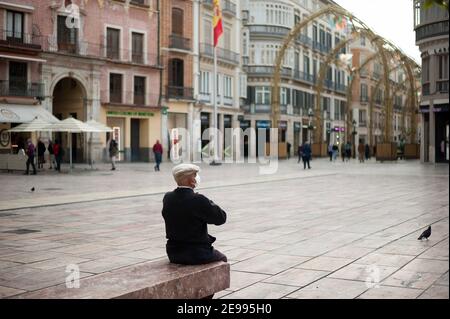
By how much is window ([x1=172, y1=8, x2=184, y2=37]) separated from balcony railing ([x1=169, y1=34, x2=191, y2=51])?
482 mm

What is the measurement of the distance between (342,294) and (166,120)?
3879 cm

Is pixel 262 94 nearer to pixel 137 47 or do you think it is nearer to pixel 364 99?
pixel 137 47

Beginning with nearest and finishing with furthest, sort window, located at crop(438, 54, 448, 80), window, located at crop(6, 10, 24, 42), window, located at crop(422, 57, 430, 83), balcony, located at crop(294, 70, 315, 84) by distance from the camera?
window, located at crop(6, 10, 24, 42)
window, located at crop(438, 54, 448, 80)
window, located at crop(422, 57, 430, 83)
balcony, located at crop(294, 70, 315, 84)

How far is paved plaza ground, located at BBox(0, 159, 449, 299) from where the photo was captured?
634 centimetres

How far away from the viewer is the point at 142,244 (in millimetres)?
8867

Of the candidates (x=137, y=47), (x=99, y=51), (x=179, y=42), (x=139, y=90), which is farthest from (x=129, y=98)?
(x=179, y=42)

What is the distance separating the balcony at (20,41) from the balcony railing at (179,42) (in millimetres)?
11539

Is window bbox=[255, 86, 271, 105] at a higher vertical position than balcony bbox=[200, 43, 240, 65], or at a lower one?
lower

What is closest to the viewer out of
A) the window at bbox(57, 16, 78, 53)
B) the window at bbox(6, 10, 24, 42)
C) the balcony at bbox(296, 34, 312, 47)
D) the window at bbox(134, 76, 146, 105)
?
the window at bbox(6, 10, 24, 42)

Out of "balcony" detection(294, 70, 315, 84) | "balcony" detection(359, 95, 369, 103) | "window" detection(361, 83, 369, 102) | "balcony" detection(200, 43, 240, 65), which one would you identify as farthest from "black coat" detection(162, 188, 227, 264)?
"window" detection(361, 83, 369, 102)

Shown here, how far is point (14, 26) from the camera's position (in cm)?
3378

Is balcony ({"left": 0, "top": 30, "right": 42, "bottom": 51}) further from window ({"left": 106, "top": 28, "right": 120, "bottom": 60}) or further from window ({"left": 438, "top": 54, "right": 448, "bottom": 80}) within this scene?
window ({"left": 438, "top": 54, "right": 448, "bottom": 80})

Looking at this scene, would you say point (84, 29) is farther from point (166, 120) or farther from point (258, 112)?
point (258, 112)

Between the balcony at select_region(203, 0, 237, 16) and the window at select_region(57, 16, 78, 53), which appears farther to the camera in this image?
the balcony at select_region(203, 0, 237, 16)
